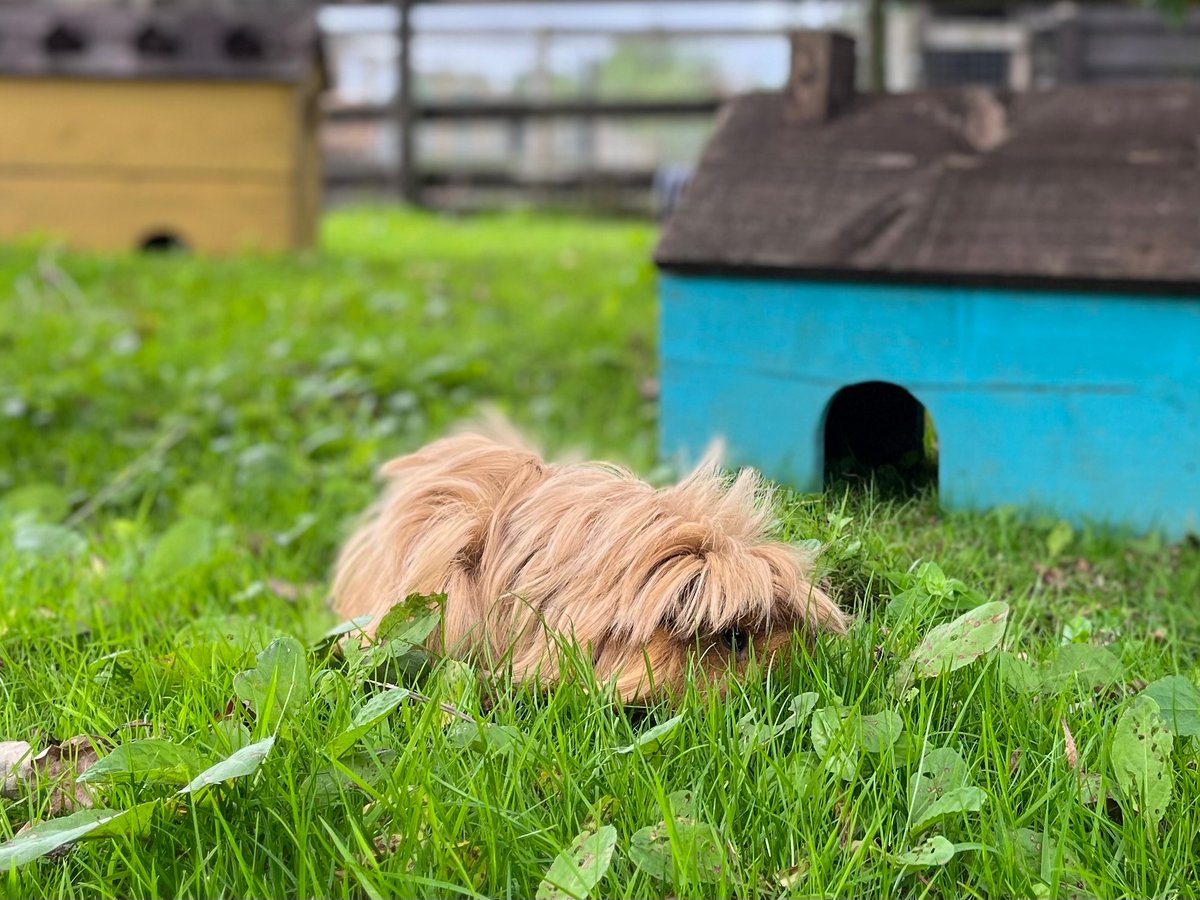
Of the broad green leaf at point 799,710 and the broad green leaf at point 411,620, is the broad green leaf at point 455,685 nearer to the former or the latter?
the broad green leaf at point 411,620

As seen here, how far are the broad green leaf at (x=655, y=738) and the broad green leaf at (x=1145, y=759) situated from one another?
0.51 meters

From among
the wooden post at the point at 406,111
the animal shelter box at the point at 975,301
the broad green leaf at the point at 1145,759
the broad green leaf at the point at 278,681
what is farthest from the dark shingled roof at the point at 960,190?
the wooden post at the point at 406,111

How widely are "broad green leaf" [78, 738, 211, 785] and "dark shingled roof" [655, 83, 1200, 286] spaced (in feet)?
5.70

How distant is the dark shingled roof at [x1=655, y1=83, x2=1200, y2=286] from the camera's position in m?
2.70

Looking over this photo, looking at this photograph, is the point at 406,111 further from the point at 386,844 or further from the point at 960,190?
the point at 386,844

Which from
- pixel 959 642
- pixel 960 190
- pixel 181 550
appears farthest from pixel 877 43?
pixel 959 642

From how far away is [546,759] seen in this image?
150cm

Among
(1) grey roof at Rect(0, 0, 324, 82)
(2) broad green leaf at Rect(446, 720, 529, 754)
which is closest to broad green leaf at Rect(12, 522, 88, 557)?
(2) broad green leaf at Rect(446, 720, 529, 754)

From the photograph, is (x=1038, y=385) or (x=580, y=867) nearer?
(x=580, y=867)

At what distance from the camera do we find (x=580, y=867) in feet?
4.44

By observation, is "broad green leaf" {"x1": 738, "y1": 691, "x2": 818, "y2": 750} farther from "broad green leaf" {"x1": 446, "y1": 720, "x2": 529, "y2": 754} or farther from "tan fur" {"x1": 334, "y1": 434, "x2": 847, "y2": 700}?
"broad green leaf" {"x1": 446, "y1": 720, "x2": 529, "y2": 754}

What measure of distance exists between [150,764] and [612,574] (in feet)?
1.85

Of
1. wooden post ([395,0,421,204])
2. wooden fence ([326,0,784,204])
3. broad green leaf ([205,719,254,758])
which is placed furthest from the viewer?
wooden fence ([326,0,784,204])

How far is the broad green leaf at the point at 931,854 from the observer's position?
137 cm
